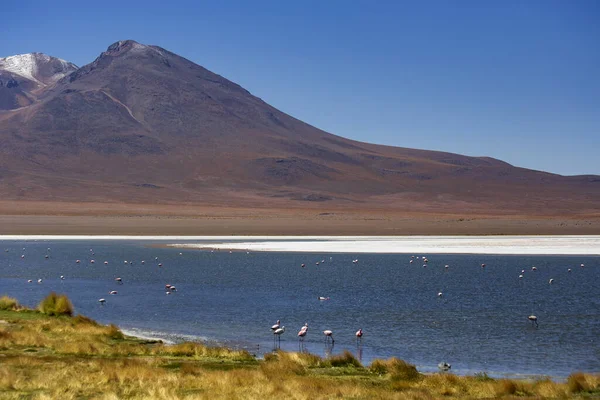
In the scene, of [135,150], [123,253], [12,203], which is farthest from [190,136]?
[123,253]

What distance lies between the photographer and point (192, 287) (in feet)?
103

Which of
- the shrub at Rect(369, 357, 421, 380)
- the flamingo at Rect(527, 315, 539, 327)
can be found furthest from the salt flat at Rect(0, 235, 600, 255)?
the shrub at Rect(369, 357, 421, 380)

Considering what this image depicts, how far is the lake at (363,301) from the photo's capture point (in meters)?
18.5

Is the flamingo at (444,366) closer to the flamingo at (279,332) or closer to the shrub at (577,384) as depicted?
the shrub at (577,384)

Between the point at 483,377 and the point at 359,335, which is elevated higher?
the point at 359,335

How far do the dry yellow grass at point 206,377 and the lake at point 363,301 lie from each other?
1.99 meters

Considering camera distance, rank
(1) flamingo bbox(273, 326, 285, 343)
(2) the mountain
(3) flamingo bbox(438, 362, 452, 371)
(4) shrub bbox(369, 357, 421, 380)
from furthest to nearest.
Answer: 1. (2) the mountain
2. (1) flamingo bbox(273, 326, 285, 343)
3. (3) flamingo bbox(438, 362, 452, 371)
4. (4) shrub bbox(369, 357, 421, 380)

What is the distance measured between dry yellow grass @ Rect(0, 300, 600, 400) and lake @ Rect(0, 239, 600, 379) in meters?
1.99

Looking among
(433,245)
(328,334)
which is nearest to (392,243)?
(433,245)

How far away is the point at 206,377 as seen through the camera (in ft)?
43.0

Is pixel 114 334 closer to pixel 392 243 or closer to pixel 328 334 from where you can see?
pixel 328 334

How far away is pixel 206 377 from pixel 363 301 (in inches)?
565

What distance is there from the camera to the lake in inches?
727

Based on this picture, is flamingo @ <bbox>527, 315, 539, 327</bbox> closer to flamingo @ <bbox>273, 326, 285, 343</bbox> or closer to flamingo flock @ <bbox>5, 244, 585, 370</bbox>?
flamingo flock @ <bbox>5, 244, 585, 370</bbox>
